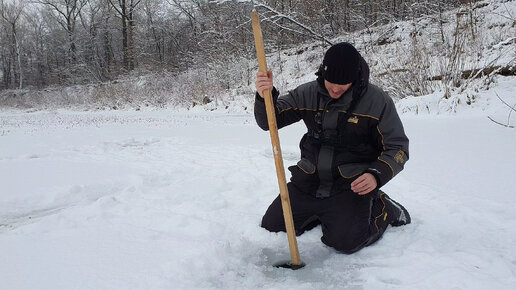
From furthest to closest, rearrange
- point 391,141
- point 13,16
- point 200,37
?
point 13,16 → point 200,37 → point 391,141

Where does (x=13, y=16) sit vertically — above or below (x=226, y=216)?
above

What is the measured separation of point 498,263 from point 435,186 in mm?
1186

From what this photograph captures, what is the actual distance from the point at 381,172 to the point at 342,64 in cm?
63

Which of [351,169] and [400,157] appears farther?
[351,169]

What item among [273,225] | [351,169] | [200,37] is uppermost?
[200,37]

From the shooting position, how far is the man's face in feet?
6.73

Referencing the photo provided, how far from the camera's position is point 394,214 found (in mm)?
2229

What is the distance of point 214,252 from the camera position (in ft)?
6.40

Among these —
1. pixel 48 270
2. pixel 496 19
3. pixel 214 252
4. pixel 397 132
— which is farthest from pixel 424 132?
pixel 496 19

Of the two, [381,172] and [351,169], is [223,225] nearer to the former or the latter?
[351,169]

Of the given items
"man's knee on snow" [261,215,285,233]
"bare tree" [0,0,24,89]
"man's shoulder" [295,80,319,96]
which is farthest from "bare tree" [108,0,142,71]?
"man's knee on snow" [261,215,285,233]

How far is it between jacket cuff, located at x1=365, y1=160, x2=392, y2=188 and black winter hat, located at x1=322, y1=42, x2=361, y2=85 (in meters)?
0.50

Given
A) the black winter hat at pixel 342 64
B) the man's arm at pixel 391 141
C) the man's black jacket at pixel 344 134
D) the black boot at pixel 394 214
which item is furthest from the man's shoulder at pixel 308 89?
the black boot at pixel 394 214

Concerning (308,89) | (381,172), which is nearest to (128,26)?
(308,89)
